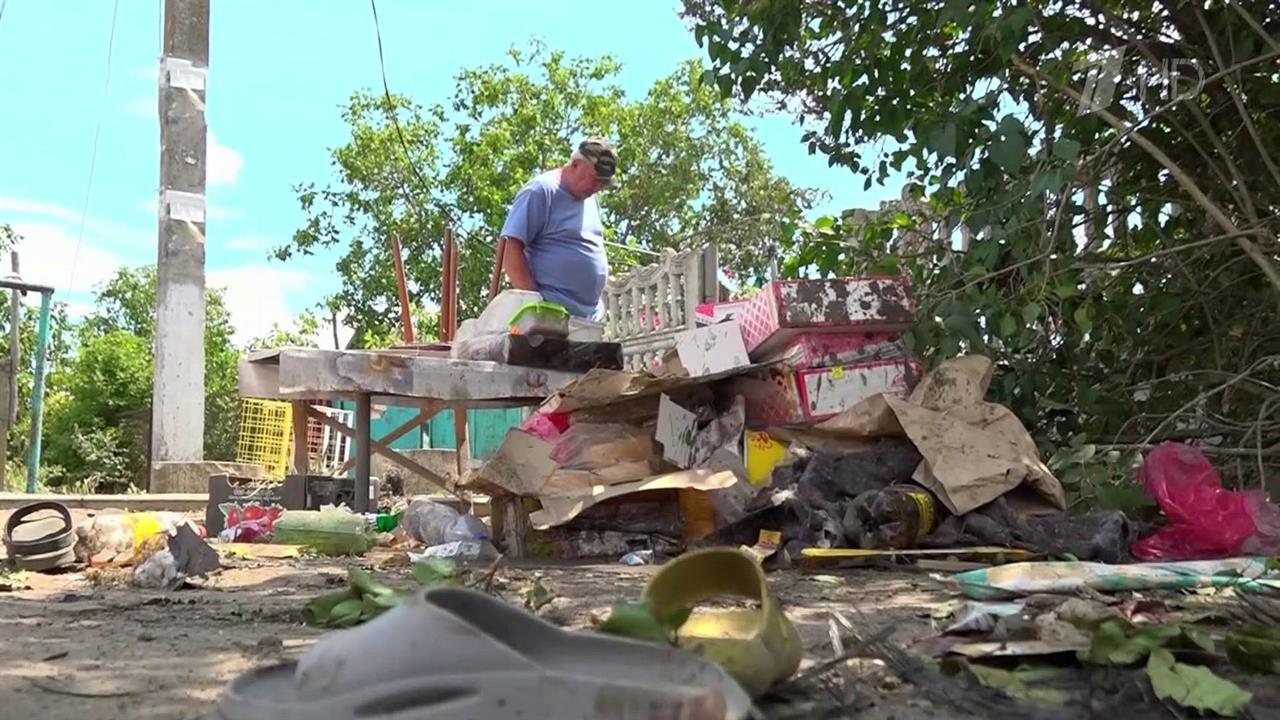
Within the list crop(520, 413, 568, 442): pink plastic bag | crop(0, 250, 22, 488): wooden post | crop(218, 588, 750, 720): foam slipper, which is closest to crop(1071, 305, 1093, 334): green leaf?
crop(520, 413, 568, 442): pink plastic bag

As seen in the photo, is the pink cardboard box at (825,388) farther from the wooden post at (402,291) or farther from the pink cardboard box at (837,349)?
the wooden post at (402,291)

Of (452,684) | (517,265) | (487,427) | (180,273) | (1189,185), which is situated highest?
(180,273)

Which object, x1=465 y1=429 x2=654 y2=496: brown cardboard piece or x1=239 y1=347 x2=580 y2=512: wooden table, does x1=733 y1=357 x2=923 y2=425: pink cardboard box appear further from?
x1=239 y1=347 x2=580 y2=512: wooden table

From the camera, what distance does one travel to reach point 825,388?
3.92 m

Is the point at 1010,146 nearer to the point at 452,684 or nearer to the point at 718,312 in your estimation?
the point at 718,312

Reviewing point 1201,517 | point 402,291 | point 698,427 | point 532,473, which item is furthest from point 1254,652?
point 402,291

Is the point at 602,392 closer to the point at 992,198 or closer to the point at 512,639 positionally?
the point at 992,198

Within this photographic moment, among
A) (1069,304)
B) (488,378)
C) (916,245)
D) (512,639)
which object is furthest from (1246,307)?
(512,639)

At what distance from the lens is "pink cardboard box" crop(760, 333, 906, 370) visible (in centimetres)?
392

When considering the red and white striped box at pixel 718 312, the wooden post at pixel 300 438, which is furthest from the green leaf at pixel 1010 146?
the wooden post at pixel 300 438

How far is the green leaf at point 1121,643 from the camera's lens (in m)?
1.58

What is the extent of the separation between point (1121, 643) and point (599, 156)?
4.09 metres

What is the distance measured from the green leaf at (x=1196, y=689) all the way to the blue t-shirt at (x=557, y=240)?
13.4 feet

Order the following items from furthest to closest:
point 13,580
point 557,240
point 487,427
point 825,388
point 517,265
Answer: point 487,427 → point 557,240 → point 517,265 → point 825,388 → point 13,580
